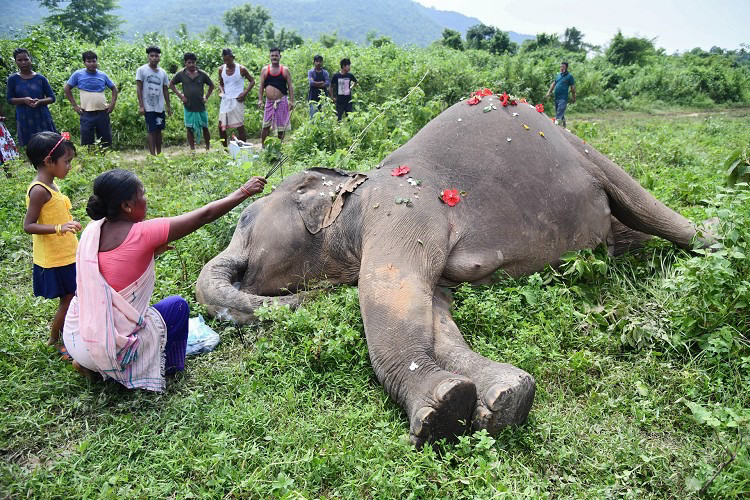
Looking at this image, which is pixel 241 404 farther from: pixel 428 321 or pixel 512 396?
pixel 512 396

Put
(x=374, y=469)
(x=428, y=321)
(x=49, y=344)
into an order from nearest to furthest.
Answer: (x=374, y=469) < (x=428, y=321) < (x=49, y=344)

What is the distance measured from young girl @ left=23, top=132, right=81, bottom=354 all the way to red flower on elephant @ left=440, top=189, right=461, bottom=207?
2.41 m

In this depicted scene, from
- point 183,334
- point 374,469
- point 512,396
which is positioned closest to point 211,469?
point 374,469

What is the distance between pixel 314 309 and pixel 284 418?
3.24ft

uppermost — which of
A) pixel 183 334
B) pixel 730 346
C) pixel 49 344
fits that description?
pixel 730 346

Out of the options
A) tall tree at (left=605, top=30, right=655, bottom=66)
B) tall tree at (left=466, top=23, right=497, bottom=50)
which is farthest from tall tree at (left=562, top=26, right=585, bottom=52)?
tall tree at (left=605, top=30, right=655, bottom=66)

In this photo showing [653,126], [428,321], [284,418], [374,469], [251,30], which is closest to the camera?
[374,469]

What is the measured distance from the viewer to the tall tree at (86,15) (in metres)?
41.4

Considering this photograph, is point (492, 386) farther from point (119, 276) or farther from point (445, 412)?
point (119, 276)

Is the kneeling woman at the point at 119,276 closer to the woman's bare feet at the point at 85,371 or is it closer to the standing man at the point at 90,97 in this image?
the woman's bare feet at the point at 85,371

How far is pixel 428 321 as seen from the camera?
134 inches

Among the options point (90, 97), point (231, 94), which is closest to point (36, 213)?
point (90, 97)

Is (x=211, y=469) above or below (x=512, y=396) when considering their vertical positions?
below

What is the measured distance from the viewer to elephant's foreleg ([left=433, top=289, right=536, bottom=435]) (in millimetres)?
2908
